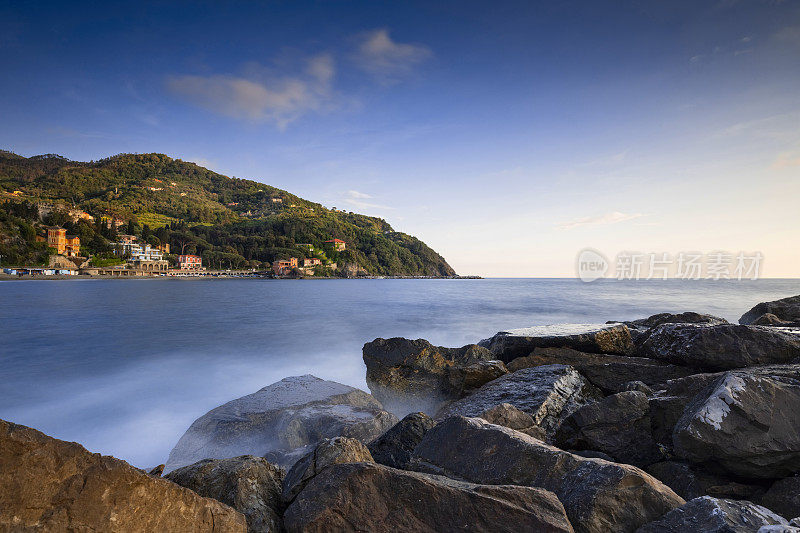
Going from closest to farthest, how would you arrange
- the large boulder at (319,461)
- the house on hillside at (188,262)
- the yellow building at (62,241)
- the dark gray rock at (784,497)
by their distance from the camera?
the large boulder at (319,461), the dark gray rock at (784,497), the yellow building at (62,241), the house on hillside at (188,262)

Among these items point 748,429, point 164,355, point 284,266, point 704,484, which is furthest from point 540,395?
point 284,266

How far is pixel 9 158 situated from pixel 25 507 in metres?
239

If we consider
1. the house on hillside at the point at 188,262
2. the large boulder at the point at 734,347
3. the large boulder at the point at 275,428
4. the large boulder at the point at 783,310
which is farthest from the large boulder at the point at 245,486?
the house on hillside at the point at 188,262

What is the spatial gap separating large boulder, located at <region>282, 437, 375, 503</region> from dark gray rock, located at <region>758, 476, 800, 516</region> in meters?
3.04

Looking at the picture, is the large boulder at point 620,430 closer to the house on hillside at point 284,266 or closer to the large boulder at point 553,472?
the large boulder at point 553,472

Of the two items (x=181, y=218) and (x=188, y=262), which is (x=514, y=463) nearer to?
(x=188, y=262)

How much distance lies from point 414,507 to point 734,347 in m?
5.04

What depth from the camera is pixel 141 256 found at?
339 feet

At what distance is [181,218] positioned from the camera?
14538 cm

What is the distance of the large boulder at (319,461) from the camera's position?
2.71 meters

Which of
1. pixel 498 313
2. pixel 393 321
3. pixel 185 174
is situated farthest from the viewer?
pixel 185 174

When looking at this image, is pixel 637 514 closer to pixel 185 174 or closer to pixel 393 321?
pixel 393 321

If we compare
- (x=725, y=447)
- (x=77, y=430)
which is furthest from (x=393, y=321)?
(x=725, y=447)

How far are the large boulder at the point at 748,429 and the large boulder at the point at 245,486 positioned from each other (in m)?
3.24
